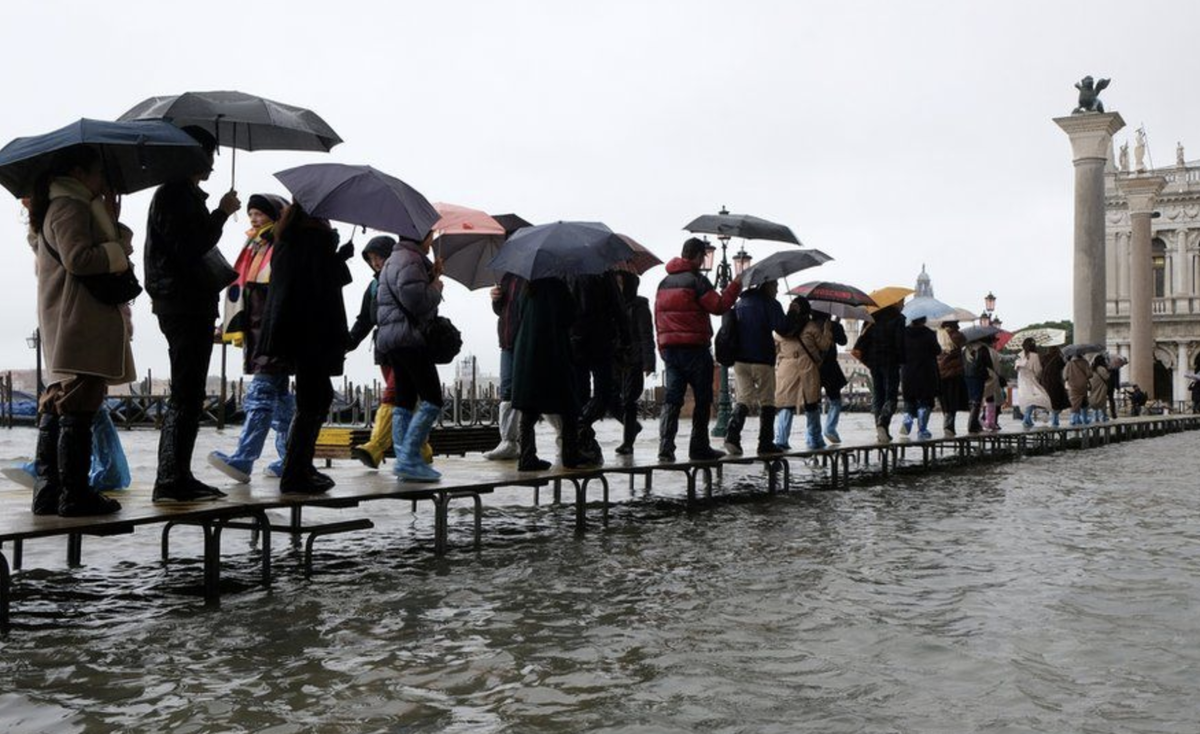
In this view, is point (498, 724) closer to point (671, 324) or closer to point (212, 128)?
point (212, 128)

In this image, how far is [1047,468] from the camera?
1741cm

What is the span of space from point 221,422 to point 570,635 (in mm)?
30862

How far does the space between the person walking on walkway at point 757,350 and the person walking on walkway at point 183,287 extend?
635 centimetres

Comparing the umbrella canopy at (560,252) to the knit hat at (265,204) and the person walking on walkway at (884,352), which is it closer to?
the knit hat at (265,204)

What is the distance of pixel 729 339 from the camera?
12109 millimetres

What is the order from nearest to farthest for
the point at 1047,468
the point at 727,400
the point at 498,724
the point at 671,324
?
the point at 498,724, the point at 671,324, the point at 1047,468, the point at 727,400

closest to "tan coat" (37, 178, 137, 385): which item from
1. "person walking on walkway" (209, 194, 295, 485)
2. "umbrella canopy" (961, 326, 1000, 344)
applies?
"person walking on walkway" (209, 194, 295, 485)

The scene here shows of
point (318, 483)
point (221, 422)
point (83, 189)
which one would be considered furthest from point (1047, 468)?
point (221, 422)

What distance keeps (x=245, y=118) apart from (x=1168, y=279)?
6900 cm

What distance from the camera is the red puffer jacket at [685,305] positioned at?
11.0m

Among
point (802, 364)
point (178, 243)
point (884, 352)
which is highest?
point (178, 243)

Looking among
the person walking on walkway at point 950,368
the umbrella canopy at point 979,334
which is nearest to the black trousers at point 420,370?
the person walking on walkway at point 950,368

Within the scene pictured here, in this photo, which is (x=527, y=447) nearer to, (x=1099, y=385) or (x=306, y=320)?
(x=306, y=320)

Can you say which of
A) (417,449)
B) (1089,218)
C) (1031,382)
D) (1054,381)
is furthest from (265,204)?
(1089,218)
